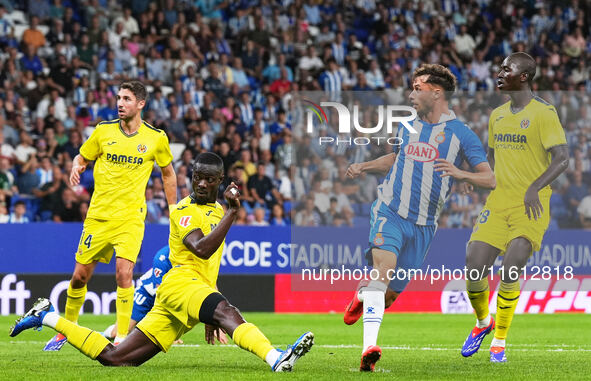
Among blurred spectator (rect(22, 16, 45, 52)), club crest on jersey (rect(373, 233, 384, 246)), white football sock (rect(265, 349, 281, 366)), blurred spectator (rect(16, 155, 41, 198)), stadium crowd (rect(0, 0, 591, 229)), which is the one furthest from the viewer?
blurred spectator (rect(22, 16, 45, 52))

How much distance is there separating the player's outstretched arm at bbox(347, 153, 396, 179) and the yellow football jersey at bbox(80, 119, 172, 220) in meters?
2.38

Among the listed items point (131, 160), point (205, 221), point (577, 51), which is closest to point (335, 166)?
point (131, 160)

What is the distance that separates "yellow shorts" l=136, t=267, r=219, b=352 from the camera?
23.7 ft

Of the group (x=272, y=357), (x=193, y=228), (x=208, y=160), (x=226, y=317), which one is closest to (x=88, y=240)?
(x=193, y=228)

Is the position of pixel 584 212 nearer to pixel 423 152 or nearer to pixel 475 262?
pixel 475 262

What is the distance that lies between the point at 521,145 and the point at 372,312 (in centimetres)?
243

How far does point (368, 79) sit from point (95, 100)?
6.31 metres

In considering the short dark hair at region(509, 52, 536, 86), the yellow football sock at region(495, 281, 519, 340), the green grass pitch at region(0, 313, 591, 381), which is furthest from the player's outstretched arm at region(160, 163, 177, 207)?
the short dark hair at region(509, 52, 536, 86)

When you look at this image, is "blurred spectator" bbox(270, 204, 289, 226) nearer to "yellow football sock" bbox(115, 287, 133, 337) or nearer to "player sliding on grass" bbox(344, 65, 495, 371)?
"yellow football sock" bbox(115, 287, 133, 337)

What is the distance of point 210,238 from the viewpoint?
23.2 feet

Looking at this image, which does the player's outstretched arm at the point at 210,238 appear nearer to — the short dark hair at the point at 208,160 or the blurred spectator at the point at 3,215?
the short dark hair at the point at 208,160

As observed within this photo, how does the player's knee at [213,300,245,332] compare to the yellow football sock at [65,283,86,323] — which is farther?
the yellow football sock at [65,283,86,323]

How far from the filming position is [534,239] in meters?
8.92

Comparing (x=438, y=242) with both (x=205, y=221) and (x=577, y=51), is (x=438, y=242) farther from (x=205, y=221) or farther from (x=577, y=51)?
(x=577, y=51)
